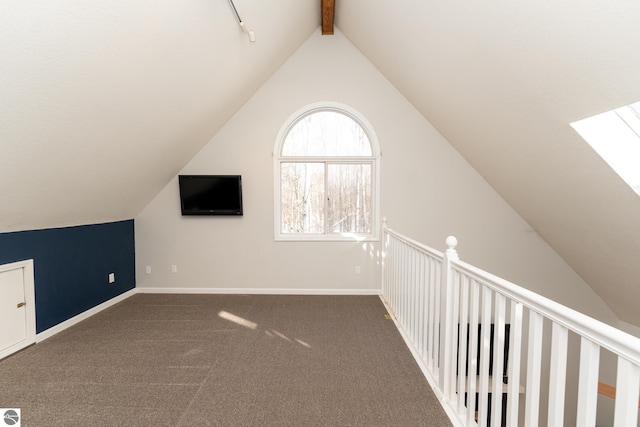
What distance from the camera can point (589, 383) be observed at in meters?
0.96

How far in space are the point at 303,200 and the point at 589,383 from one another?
152 inches

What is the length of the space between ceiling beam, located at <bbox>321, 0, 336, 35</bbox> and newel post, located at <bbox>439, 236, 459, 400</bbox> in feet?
10.9

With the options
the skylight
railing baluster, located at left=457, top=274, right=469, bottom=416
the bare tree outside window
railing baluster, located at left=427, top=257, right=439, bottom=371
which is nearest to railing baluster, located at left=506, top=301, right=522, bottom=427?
railing baluster, located at left=457, top=274, right=469, bottom=416

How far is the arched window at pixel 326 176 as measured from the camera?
4473mm

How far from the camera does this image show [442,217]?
444 cm

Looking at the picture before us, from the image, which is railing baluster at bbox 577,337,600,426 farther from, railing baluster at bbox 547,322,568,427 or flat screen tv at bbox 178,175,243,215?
flat screen tv at bbox 178,175,243,215

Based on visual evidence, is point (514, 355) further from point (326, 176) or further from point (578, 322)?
point (326, 176)

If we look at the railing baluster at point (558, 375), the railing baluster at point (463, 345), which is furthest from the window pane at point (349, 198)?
the railing baluster at point (558, 375)

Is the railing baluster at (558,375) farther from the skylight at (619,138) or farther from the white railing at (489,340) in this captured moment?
the skylight at (619,138)

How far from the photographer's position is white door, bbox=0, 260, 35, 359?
2.69 meters

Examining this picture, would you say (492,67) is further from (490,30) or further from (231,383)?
(231,383)

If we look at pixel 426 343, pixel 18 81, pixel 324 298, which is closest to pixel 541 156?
pixel 426 343

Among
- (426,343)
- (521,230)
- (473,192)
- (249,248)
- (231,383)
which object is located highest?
(473,192)

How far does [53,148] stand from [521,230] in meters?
5.28
